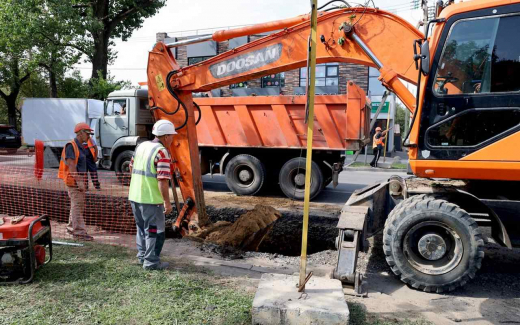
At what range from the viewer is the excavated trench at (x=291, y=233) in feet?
22.4

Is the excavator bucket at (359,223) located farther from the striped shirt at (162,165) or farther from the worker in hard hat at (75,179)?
the worker in hard hat at (75,179)

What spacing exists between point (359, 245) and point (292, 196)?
5238 mm

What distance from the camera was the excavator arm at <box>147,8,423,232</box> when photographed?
483cm

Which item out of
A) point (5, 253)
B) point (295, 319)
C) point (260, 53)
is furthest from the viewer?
point (260, 53)

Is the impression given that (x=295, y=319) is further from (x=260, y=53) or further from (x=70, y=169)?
(x=70, y=169)

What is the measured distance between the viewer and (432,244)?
4.33 meters

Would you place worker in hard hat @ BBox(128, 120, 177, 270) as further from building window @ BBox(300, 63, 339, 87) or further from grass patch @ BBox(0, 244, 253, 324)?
building window @ BBox(300, 63, 339, 87)

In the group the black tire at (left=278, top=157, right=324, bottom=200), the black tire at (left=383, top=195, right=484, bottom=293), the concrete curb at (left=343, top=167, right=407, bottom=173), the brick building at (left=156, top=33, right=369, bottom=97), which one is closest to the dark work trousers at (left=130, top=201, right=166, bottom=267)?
the black tire at (left=383, top=195, right=484, bottom=293)

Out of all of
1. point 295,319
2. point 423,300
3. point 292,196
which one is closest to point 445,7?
point 423,300

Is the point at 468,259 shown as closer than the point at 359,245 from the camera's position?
Yes

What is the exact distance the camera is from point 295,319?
326 centimetres

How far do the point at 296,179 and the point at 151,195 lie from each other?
17.9 ft

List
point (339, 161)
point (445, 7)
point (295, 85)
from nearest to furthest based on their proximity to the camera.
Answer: point (445, 7)
point (339, 161)
point (295, 85)

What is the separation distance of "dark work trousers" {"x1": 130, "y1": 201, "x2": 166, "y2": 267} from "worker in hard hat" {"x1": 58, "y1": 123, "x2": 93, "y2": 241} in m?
1.71
